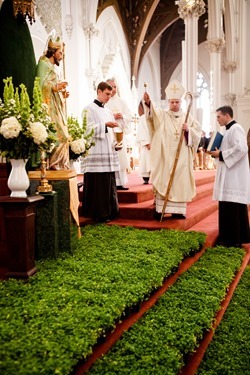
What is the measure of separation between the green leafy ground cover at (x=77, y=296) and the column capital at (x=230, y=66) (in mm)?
14618

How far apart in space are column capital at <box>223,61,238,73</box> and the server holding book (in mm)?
13252

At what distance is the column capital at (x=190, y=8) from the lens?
408 inches

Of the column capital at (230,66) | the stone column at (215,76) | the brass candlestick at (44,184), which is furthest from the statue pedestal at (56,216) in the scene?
the column capital at (230,66)

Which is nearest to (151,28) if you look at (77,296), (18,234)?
(18,234)

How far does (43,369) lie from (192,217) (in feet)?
13.5

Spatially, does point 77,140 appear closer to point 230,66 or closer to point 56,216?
point 56,216

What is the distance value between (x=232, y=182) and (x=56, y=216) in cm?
256

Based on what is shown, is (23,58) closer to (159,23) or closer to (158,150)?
(158,150)

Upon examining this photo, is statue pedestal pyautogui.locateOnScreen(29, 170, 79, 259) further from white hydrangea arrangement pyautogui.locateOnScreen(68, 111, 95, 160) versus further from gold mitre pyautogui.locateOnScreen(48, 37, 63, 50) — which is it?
gold mitre pyautogui.locateOnScreen(48, 37, 63, 50)

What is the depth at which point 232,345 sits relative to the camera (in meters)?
3.11

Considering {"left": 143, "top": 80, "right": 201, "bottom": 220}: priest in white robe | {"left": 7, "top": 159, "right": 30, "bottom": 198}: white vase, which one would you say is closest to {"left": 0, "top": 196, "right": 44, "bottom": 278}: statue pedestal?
{"left": 7, "top": 159, "right": 30, "bottom": 198}: white vase

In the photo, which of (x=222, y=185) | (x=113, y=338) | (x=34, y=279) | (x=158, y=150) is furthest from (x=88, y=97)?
(x=113, y=338)

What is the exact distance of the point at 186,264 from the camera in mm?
4102

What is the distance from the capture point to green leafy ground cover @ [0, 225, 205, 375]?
79.3 inches
